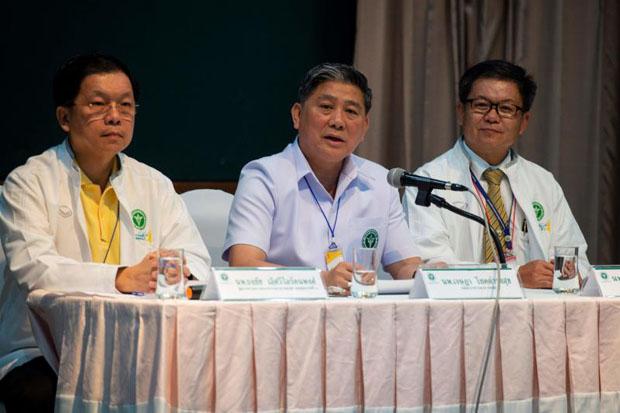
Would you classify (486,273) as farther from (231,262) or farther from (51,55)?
(51,55)

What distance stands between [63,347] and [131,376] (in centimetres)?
25

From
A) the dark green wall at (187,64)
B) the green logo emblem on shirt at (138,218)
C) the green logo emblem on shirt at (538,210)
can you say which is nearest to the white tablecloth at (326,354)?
the green logo emblem on shirt at (138,218)

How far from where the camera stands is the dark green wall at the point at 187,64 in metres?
4.65

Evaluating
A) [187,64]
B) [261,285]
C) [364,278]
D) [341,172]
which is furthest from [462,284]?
[187,64]

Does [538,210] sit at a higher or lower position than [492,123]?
lower

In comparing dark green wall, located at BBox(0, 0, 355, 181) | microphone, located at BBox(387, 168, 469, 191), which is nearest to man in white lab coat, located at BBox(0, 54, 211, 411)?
microphone, located at BBox(387, 168, 469, 191)

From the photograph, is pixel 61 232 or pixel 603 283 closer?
pixel 603 283

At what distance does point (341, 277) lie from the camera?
109 inches

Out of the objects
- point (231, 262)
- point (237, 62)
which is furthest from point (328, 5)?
point (231, 262)

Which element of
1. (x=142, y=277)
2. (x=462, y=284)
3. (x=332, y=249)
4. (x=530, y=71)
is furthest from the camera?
(x=530, y=71)

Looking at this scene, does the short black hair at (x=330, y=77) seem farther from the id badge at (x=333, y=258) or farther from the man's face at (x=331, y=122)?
the id badge at (x=333, y=258)

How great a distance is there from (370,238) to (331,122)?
451mm

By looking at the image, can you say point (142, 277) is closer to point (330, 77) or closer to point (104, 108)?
point (104, 108)

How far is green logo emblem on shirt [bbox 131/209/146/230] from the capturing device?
3.42 m
